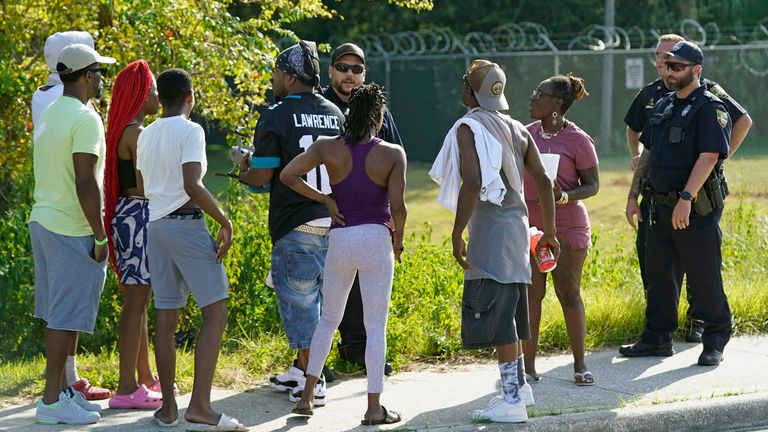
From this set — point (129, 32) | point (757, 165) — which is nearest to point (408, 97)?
point (757, 165)

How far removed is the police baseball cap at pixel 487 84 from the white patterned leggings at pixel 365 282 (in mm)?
829

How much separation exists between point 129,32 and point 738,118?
13.9 ft

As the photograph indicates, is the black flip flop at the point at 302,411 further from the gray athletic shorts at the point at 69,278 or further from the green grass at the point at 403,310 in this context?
the gray athletic shorts at the point at 69,278

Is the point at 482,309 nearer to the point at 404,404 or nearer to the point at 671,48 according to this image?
the point at 404,404

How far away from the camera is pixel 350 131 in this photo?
572cm

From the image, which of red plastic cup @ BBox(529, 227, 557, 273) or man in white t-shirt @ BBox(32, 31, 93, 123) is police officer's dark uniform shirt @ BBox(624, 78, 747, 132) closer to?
red plastic cup @ BBox(529, 227, 557, 273)

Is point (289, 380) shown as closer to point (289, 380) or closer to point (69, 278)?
point (289, 380)

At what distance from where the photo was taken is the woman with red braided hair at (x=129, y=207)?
237 inches

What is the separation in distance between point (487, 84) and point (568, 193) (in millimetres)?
1083

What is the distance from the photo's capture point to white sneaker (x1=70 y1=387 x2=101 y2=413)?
594cm

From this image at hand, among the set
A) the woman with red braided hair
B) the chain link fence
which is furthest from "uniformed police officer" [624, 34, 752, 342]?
the chain link fence

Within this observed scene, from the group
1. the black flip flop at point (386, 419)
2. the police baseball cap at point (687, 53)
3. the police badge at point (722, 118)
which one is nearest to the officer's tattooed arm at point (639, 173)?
the police badge at point (722, 118)

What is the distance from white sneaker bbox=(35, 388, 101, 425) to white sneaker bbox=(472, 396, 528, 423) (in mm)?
1942

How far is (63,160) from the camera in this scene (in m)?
5.82
